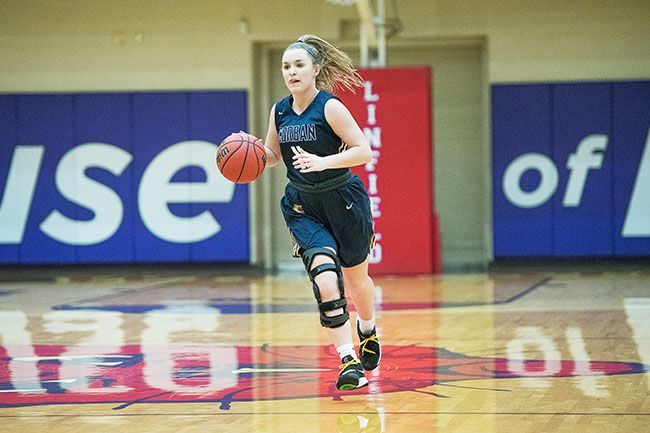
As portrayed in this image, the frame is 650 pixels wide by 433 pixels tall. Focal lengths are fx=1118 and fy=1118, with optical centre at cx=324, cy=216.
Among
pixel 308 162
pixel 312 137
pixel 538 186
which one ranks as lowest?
pixel 538 186

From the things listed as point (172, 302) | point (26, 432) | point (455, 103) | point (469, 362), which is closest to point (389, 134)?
point (455, 103)

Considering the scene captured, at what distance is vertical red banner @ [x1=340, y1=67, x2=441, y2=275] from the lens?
14.4 metres

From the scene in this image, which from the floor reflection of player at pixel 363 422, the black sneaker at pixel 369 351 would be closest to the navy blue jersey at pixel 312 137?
the black sneaker at pixel 369 351

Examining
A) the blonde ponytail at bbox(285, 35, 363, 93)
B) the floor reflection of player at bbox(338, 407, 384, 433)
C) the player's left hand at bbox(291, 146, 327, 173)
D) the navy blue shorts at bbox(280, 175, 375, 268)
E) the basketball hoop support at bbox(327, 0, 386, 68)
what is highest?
the basketball hoop support at bbox(327, 0, 386, 68)

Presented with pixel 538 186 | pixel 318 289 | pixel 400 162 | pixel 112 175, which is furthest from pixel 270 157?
pixel 112 175

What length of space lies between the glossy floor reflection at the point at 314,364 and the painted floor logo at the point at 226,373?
0.01 m

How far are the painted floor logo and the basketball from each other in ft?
3.46

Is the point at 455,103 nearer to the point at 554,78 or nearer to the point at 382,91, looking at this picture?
the point at 554,78

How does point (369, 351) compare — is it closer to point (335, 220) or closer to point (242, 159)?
point (335, 220)

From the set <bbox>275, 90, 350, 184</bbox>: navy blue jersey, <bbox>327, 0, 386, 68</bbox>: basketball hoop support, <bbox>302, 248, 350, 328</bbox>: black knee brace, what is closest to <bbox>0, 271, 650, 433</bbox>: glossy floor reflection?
<bbox>302, 248, 350, 328</bbox>: black knee brace

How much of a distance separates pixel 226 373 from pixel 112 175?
1085cm

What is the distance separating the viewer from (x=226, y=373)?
602cm

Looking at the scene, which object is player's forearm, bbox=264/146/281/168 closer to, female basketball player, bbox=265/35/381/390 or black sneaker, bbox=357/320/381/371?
female basketball player, bbox=265/35/381/390

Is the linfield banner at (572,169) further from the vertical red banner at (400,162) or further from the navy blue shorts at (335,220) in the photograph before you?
the navy blue shorts at (335,220)
